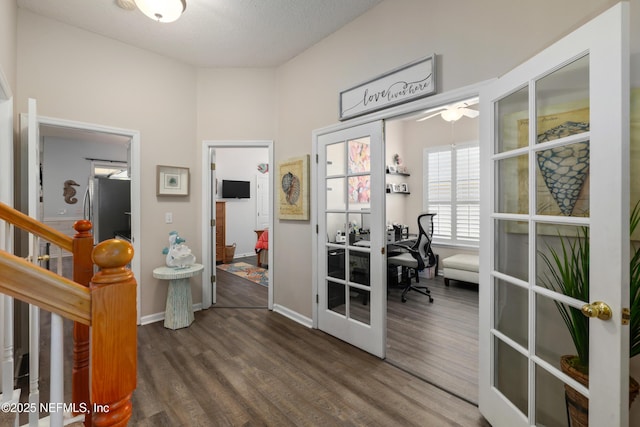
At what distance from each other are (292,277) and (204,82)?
2.62 metres

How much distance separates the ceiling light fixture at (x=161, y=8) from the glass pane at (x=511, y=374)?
3.11 metres

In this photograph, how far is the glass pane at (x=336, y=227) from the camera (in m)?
2.79

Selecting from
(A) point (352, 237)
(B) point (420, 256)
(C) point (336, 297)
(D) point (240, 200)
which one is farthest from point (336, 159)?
(D) point (240, 200)

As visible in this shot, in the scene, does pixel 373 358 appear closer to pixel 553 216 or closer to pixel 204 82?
pixel 553 216

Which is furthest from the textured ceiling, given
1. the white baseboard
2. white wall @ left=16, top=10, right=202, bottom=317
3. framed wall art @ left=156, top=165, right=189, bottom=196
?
the white baseboard

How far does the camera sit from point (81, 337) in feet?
4.15

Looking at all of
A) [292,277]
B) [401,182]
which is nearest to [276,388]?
[292,277]

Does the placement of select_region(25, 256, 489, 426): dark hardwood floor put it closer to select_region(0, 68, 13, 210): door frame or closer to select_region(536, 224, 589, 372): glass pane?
select_region(536, 224, 589, 372): glass pane

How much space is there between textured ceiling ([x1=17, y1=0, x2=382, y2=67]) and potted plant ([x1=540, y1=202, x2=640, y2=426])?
235cm

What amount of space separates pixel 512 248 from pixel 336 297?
1.67 meters

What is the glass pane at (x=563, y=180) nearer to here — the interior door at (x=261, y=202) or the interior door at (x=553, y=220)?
the interior door at (x=553, y=220)

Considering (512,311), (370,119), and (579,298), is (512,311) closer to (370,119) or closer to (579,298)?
(579,298)

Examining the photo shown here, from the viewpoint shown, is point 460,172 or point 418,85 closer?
point 418,85

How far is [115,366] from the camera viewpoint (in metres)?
0.69
